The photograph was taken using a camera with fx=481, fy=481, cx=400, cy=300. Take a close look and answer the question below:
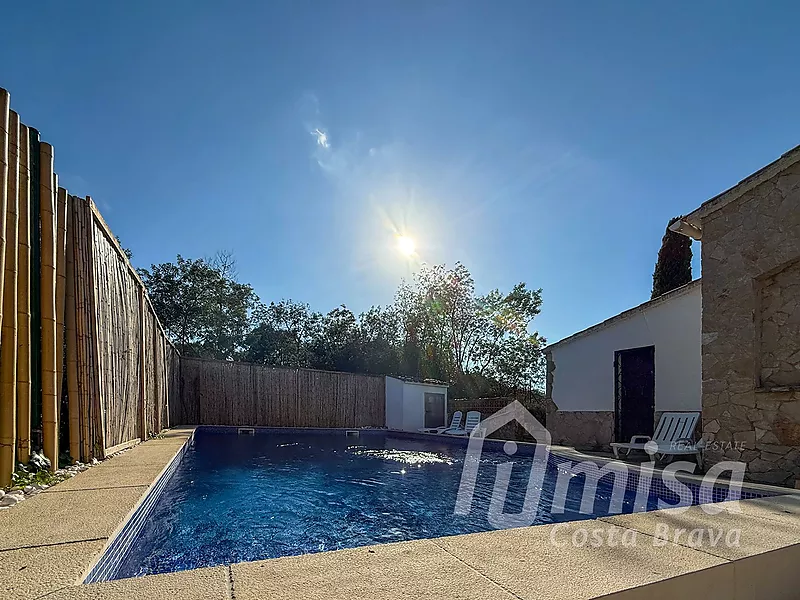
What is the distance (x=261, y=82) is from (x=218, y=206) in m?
3.96

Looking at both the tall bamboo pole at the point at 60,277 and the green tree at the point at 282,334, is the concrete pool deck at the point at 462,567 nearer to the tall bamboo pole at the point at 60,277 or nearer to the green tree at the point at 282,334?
the tall bamboo pole at the point at 60,277

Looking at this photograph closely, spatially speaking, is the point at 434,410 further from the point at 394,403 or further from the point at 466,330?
the point at 466,330

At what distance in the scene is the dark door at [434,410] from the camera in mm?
16812

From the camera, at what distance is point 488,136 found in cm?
871

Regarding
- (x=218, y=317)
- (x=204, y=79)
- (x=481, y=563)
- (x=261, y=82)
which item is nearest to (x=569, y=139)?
(x=261, y=82)

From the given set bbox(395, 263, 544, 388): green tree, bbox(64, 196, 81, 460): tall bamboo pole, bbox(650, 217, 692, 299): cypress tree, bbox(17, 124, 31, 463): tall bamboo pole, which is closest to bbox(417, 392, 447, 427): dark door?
bbox(395, 263, 544, 388): green tree

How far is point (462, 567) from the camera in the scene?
187 centimetres

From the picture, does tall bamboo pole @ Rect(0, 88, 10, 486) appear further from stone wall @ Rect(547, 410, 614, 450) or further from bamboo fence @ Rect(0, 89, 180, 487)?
stone wall @ Rect(547, 410, 614, 450)

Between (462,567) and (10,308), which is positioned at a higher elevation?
(10,308)

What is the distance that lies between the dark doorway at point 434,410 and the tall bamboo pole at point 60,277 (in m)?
13.6

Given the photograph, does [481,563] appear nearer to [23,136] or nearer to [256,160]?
[23,136]

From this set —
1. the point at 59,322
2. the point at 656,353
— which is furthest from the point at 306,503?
the point at 656,353

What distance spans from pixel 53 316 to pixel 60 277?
1.59 feet

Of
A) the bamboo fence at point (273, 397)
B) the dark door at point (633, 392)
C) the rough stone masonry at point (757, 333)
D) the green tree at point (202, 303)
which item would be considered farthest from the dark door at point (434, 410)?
the rough stone masonry at point (757, 333)
